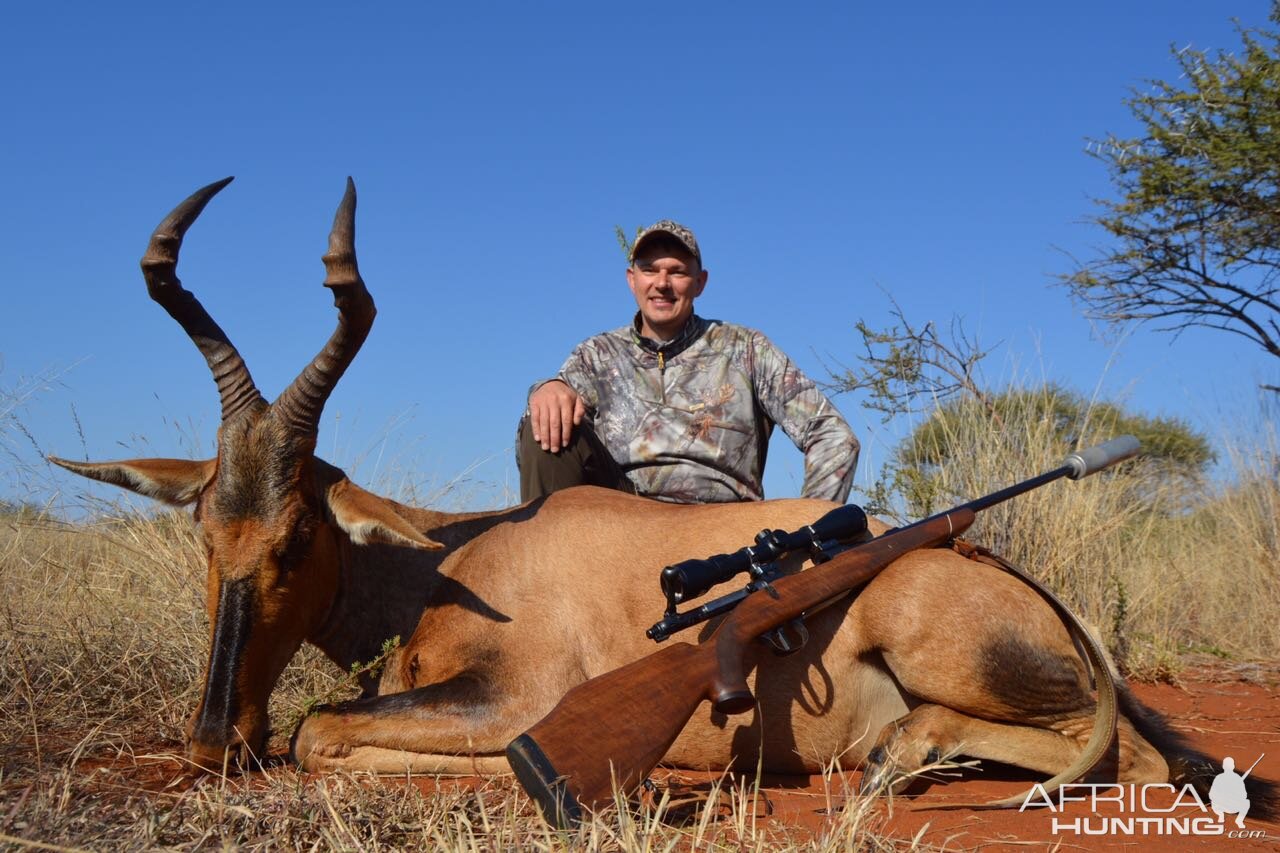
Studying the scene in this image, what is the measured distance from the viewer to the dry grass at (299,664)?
3029mm

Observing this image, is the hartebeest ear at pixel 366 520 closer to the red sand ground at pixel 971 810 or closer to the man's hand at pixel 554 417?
the red sand ground at pixel 971 810

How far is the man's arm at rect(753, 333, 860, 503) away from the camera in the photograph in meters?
6.21

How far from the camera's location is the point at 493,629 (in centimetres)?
452

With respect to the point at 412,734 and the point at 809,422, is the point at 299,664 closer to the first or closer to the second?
the point at 412,734

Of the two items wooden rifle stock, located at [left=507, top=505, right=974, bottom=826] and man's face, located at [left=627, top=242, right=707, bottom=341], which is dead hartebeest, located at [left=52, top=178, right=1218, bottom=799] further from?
man's face, located at [left=627, top=242, right=707, bottom=341]

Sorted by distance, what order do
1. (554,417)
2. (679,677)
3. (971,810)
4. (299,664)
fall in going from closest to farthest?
(679,677), (971,810), (299,664), (554,417)

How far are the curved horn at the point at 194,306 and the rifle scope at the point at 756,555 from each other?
6.43 feet

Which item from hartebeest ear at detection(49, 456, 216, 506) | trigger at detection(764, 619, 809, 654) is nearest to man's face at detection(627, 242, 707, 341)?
trigger at detection(764, 619, 809, 654)

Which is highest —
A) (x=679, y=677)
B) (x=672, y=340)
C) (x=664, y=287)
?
→ (x=664, y=287)

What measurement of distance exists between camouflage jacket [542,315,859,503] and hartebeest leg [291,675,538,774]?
8.79ft

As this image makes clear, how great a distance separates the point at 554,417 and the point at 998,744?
3008 millimetres

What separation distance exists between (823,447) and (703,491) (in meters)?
0.79

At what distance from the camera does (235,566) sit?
13.2ft

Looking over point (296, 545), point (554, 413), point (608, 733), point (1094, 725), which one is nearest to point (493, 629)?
point (296, 545)
